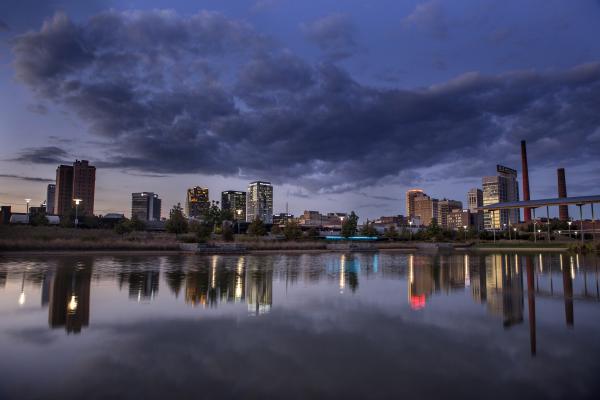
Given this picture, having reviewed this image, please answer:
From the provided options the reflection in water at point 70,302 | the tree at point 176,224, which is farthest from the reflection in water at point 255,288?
the tree at point 176,224

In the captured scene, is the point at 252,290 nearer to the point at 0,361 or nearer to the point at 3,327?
the point at 3,327

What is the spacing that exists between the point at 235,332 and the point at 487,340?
594 centimetres

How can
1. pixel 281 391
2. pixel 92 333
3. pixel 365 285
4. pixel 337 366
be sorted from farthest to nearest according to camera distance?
pixel 365 285 < pixel 92 333 < pixel 337 366 < pixel 281 391

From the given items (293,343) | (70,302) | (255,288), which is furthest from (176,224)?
(293,343)

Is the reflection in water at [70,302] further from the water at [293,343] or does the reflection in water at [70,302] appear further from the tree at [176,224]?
the tree at [176,224]

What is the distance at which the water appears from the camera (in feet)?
20.7

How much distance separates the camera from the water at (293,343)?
6324 mm

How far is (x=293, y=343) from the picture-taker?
29.0ft

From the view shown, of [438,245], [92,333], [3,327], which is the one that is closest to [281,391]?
[92,333]

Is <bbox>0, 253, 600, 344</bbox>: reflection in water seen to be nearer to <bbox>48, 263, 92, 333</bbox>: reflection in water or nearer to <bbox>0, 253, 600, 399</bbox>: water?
<bbox>48, 263, 92, 333</bbox>: reflection in water

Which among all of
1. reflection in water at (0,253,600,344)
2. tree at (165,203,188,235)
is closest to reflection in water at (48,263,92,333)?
reflection in water at (0,253,600,344)

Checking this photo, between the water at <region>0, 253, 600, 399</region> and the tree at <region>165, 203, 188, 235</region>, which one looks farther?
the tree at <region>165, 203, 188, 235</region>

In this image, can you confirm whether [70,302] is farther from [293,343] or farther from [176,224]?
[176,224]

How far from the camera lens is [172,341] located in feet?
→ 29.3
